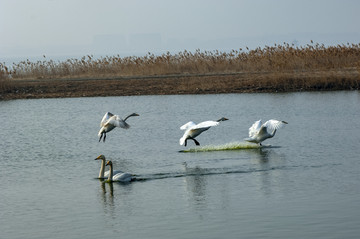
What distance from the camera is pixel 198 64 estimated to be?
130 feet

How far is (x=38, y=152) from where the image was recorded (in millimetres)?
18984

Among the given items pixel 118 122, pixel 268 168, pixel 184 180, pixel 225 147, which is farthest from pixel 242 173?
pixel 118 122

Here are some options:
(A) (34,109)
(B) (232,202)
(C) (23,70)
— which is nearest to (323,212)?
(B) (232,202)

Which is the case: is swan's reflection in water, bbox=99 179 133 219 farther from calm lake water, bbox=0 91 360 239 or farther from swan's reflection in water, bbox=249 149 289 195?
swan's reflection in water, bbox=249 149 289 195

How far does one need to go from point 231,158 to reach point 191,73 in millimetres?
22925

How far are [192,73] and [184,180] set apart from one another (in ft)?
81.6

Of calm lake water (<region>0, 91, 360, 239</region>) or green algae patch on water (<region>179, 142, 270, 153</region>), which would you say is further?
green algae patch on water (<region>179, 142, 270, 153</region>)

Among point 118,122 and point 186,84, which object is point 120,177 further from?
point 186,84

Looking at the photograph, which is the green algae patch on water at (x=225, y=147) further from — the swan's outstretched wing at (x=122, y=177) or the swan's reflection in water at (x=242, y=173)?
the swan's outstretched wing at (x=122, y=177)

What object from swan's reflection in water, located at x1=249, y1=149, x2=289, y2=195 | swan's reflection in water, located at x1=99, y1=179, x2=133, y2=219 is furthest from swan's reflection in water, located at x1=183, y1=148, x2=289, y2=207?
swan's reflection in water, located at x1=99, y1=179, x2=133, y2=219

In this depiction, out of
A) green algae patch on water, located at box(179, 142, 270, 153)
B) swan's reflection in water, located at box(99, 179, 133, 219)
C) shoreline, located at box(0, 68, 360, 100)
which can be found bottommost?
swan's reflection in water, located at box(99, 179, 133, 219)

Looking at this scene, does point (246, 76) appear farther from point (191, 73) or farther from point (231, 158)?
point (231, 158)

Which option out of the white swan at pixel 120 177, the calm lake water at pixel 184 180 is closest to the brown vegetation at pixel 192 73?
the calm lake water at pixel 184 180

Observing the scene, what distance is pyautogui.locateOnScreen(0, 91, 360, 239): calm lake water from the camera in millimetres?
11055
